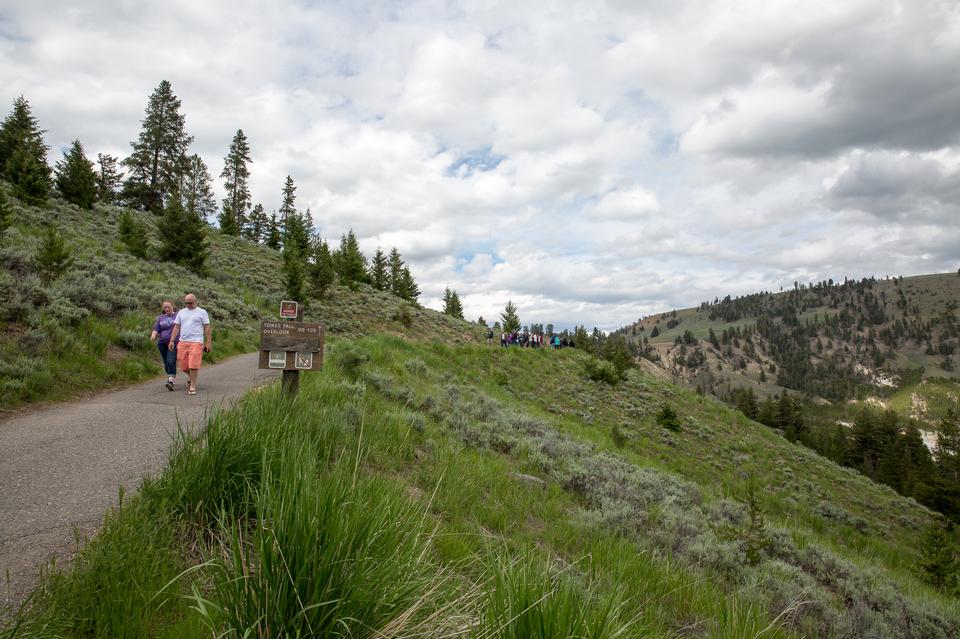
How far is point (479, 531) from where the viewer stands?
13.8 feet

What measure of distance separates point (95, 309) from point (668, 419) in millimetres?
21386

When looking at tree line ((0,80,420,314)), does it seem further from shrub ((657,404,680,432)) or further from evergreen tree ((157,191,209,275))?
shrub ((657,404,680,432))

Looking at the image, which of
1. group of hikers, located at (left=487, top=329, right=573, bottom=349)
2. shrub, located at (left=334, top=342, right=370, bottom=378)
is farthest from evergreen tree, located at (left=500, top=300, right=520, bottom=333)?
shrub, located at (left=334, top=342, right=370, bottom=378)

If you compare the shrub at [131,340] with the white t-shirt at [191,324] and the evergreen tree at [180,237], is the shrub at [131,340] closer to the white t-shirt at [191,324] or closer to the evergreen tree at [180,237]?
the white t-shirt at [191,324]

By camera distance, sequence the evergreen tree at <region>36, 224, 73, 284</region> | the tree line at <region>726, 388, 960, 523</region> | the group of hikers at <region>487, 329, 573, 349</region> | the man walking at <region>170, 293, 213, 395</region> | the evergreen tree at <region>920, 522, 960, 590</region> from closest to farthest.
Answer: the man walking at <region>170, 293, 213, 395</region>, the evergreen tree at <region>920, 522, 960, 590</region>, the evergreen tree at <region>36, 224, 73, 284</region>, the group of hikers at <region>487, 329, 573, 349</region>, the tree line at <region>726, 388, 960, 523</region>

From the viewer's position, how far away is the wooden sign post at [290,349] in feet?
20.3

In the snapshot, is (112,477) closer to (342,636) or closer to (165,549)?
(165,549)

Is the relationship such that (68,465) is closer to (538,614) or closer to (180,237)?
(538,614)

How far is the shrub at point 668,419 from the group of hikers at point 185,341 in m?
18.3

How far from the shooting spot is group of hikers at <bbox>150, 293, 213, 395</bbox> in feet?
28.2

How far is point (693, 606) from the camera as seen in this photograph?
3699 millimetres

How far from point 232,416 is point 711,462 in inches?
704

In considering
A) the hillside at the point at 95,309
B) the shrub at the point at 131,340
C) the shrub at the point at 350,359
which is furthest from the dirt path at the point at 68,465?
the shrub at the point at 131,340

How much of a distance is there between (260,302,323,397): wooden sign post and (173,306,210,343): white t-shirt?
354 centimetres
